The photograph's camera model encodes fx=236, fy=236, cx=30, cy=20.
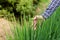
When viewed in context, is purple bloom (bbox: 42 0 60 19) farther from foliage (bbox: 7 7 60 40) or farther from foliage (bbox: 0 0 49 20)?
foliage (bbox: 0 0 49 20)

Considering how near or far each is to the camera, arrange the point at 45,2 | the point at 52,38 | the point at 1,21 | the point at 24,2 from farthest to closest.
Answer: the point at 45,2, the point at 24,2, the point at 1,21, the point at 52,38

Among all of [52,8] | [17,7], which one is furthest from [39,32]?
[17,7]

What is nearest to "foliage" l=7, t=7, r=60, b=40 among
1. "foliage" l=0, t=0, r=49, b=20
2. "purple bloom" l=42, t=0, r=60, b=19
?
A: "purple bloom" l=42, t=0, r=60, b=19

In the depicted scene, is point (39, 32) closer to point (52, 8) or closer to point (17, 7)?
point (52, 8)

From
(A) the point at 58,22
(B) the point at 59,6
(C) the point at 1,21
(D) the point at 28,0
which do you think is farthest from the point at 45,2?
(A) the point at 58,22

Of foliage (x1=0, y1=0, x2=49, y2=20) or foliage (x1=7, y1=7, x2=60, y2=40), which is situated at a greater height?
foliage (x1=7, y1=7, x2=60, y2=40)

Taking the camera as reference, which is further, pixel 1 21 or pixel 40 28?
pixel 1 21

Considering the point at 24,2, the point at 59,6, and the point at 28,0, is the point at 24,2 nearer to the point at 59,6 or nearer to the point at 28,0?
the point at 28,0

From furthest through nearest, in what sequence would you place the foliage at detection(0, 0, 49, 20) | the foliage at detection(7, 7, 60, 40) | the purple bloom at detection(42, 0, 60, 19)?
the foliage at detection(0, 0, 49, 20) < the purple bloom at detection(42, 0, 60, 19) < the foliage at detection(7, 7, 60, 40)

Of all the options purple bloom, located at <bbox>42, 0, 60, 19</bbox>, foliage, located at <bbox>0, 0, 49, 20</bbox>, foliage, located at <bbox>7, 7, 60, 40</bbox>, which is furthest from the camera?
foliage, located at <bbox>0, 0, 49, 20</bbox>

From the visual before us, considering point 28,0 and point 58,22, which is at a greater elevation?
point 58,22

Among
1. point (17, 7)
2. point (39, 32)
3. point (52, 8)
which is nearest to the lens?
point (39, 32)

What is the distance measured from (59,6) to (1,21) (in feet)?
8.23

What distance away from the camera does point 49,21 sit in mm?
1899
